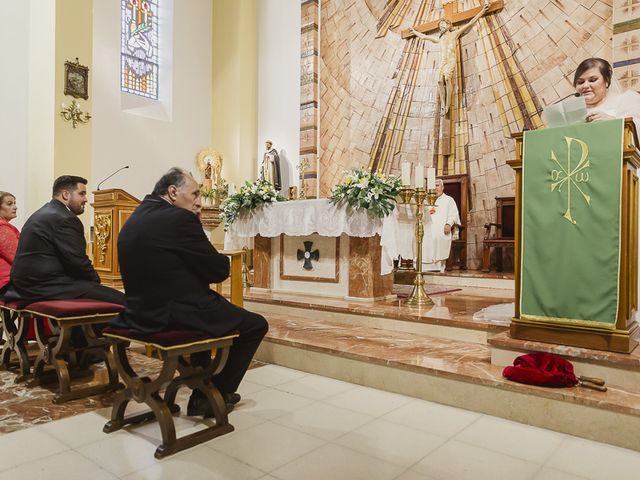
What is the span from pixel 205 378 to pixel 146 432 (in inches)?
16.7

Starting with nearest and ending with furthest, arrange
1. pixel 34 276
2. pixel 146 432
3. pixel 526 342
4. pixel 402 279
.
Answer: pixel 146 432, pixel 526 342, pixel 34 276, pixel 402 279

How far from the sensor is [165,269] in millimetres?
2654

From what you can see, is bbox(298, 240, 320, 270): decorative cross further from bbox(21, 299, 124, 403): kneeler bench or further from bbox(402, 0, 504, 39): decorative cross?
bbox(402, 0, 504, 39): decorative cross

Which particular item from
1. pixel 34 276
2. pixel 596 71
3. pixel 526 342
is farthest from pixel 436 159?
pixel 34 276

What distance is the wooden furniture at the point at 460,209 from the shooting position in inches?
332

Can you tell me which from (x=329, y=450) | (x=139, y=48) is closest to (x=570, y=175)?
(x=329, y=450)

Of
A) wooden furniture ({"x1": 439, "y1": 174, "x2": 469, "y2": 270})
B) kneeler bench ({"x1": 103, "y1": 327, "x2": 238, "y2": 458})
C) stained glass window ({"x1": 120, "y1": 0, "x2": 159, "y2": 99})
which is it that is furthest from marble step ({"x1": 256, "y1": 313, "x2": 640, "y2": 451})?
stained glass window ({"x1": 120, "y1": 0, "x2": 159, "y2": 99})

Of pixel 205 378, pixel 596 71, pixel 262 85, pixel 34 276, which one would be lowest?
pixel 205 378

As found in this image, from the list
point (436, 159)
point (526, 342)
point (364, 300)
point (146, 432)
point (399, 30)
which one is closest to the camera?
point (146, 432)

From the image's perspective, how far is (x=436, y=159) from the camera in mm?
9242

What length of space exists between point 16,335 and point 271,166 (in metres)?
7.09

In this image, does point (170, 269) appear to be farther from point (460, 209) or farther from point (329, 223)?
point (460, 209)

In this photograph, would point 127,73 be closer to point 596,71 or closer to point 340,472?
point 596,71

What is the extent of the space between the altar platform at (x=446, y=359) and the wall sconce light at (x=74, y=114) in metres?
5.47
